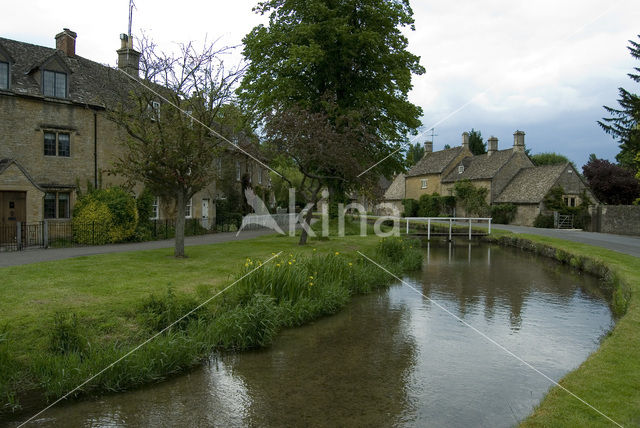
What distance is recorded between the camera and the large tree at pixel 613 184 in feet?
164

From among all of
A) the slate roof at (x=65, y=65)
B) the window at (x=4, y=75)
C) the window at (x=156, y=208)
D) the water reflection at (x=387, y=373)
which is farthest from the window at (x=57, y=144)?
the water reflection at (x=387, y=373)

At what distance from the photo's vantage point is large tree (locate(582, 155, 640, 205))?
50.1m

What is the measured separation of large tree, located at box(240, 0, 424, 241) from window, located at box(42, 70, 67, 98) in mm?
10037

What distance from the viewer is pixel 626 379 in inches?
274

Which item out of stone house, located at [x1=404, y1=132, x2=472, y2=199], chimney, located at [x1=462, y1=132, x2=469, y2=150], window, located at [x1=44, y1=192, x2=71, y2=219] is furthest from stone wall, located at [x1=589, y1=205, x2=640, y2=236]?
window, located at [x1=44, y1=192, x2=71, y2=219]

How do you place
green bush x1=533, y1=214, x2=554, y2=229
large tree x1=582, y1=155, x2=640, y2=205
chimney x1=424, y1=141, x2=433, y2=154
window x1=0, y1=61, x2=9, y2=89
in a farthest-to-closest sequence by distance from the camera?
chimney x1=424, y1=141, x2=433, y2=154 < large tree x1=582, y1=155, x2=640, y2=205 < green bush x1=533, y1=214, x2=554, y2=229 < window x1=0, y1=61, x2=9, y2=89

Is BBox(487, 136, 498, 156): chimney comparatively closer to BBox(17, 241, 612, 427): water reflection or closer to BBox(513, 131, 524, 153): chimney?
BBox(513, 131, 524, 153): chimney

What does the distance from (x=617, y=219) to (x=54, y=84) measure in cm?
4220

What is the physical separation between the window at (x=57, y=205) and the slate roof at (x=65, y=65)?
5337 millimetres

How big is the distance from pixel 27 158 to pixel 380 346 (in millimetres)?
22687

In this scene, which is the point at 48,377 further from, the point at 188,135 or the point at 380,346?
the point at 188,135

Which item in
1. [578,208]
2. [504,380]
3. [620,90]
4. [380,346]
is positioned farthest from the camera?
[578,208]

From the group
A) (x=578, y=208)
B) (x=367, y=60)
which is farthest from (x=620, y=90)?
(x=367, y=60)

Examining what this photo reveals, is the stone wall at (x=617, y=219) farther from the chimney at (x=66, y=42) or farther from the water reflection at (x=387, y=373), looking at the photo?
the chimney at (x=66, y=42)
